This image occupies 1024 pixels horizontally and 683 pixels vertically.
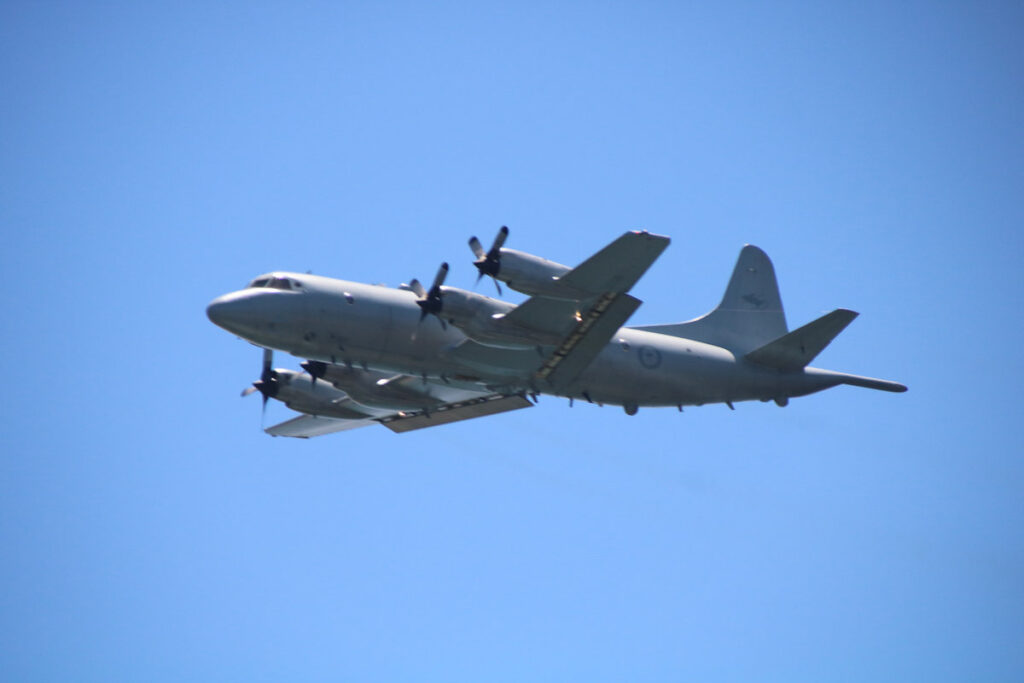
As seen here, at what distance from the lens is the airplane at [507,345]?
23656 millimetres

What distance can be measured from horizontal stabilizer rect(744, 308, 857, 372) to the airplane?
0.11 feet

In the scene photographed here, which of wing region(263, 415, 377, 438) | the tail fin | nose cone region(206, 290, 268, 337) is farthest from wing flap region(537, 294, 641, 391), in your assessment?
wing region(263, 415, 377, 438)

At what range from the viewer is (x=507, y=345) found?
79.6ft

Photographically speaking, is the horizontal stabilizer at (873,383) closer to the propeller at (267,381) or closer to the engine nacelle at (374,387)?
the engine nacelle at (374,387)

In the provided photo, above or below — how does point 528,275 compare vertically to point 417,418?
above

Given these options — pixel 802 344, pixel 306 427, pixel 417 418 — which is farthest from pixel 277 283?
pixel 802 344

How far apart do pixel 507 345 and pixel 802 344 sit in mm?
7897

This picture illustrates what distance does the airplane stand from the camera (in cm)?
2366

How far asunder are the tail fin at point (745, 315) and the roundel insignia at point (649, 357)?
5.08 ft

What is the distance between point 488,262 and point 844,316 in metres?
Result: 9.17

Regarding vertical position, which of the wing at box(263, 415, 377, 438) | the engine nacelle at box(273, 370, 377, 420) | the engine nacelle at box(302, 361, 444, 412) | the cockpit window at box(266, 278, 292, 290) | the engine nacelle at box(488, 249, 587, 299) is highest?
the engine nacelle at box(488, 249, 587, 299)

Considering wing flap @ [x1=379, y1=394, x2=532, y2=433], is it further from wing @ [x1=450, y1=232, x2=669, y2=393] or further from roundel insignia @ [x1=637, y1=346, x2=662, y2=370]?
roundel insignia @ [x1=637, y1=346, x2=662, y2=370]

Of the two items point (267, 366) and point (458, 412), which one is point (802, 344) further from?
point (267, 366)

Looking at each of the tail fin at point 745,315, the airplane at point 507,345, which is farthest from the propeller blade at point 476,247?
the tail fin at point 745,315
